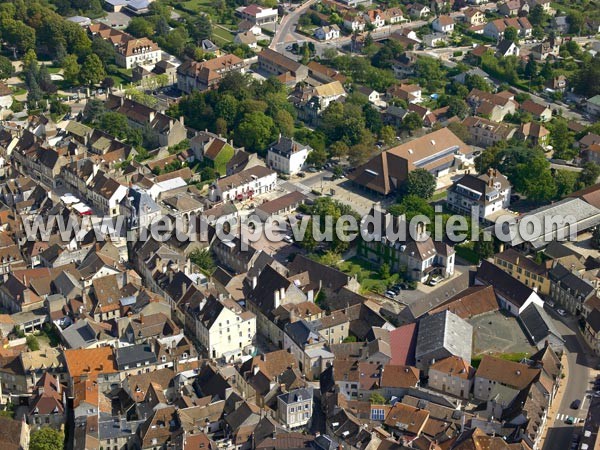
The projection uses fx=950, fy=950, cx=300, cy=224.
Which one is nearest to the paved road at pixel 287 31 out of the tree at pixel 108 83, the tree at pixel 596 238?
the tree at pixel 108 83

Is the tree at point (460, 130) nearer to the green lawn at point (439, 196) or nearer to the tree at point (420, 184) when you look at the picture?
the green lawn at point (439, 196)

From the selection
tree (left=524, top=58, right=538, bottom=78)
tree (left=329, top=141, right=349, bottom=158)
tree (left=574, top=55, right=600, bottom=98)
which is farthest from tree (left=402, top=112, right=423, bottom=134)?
tree (left=524, top=58, right=538, bottom=78)

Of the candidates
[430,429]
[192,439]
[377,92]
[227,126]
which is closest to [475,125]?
[377,92]

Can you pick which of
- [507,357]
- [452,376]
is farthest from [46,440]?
[507,357]

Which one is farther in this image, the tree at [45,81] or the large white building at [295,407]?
the tree at [45,81]

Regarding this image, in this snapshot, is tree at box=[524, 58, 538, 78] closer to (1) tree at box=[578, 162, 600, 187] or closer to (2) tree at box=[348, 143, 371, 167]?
(1) tree at box=[578, 162, 600, 187]

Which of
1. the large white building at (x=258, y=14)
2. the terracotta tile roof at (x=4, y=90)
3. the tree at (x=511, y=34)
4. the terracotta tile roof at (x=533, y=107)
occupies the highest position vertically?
the terracotta tile roof at (x=533, y=107)

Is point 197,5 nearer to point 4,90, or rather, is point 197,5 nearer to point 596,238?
point 4,90
